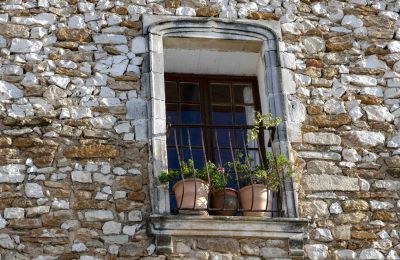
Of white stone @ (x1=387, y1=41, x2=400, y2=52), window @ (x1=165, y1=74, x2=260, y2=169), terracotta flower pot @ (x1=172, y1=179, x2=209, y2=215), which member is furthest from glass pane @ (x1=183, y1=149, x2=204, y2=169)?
white stone @ (x1=387, y1=41, x2=400, y2=52)

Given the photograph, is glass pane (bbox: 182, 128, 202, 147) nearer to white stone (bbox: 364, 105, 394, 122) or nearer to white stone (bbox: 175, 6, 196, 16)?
white stone (bbox: 175, 6, 196, 16)

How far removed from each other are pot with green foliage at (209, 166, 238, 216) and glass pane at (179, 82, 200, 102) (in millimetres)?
1217

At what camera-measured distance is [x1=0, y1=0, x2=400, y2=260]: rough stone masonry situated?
7285mm

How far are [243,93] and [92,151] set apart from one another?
1.85m

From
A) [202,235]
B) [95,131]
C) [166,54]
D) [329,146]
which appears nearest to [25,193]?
[95,131]

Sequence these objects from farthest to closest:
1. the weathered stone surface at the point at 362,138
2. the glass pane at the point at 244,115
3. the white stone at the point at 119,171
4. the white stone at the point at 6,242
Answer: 1. the glass pane at the point at 244,115
2. the weathered stone surface at the point at 362,138
3. the white stone at the point at 119,171
4. the white stone at the point at 6,242

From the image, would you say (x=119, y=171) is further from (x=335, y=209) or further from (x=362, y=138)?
(x=362, y=138)

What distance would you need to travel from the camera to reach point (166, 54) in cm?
857

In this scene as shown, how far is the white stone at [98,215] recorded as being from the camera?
7.30 m

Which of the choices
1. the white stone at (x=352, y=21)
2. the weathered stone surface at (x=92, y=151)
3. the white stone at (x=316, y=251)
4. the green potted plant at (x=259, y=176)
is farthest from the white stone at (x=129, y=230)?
the white stone at (x=352, y=21)

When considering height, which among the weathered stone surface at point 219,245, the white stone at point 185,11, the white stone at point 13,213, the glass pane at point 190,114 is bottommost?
the weathered stone surface at point 219,245

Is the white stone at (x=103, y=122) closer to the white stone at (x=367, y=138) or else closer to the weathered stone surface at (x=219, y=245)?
the weathered stone surface at (x=219, y=245)

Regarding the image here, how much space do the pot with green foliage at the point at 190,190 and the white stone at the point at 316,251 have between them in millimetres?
878

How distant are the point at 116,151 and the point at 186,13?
1.63 meters
